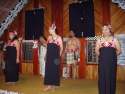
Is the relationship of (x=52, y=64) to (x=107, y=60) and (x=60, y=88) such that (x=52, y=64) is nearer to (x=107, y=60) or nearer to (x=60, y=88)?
→ (x=60, y=88)

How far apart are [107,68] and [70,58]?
4.07 m

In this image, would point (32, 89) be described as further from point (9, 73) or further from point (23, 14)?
point (23, 14)

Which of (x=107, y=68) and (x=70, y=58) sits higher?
(x=70, y=58)

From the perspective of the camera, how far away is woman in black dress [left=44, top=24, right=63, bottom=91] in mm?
8320

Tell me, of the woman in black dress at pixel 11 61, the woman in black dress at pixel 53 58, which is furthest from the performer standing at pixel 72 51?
the woman in black dress at pixel 53 58

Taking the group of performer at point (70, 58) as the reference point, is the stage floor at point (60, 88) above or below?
below

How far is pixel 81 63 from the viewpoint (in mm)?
11641

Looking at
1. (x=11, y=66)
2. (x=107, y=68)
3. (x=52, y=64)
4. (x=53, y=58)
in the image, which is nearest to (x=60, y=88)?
(x=52, y=64)

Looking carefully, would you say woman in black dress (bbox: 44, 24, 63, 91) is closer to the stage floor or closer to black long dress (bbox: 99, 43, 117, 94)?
the stage floor

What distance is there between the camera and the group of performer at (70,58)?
667 centimetres

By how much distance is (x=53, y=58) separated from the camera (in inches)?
330

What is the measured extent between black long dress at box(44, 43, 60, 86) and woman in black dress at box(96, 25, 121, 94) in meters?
1.83

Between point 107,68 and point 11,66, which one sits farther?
point 11,66

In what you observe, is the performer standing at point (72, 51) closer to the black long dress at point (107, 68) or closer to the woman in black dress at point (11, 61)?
the woman in black dress at point (11, 61)
